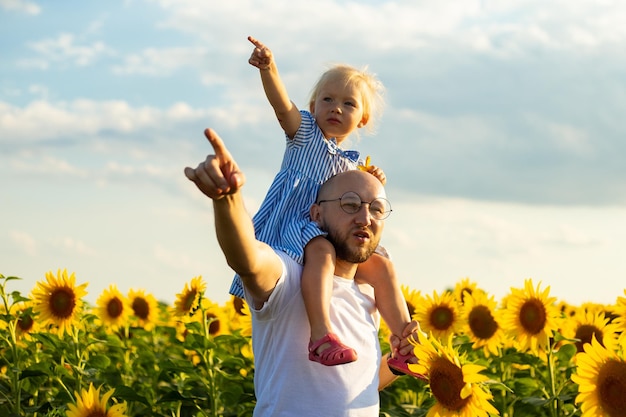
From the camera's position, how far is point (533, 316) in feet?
22.1

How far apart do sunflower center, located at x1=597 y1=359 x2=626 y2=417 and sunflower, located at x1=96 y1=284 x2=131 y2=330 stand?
16.1 feet

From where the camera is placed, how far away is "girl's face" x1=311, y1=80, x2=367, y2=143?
5074 millimetres

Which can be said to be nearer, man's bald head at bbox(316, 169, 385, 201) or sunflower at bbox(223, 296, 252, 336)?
man's bald head at bbox(316, 169, 385, 201)

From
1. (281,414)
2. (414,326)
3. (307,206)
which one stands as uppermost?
(307,206)

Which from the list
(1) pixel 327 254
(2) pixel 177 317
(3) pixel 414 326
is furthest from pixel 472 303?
(1) pixel 327 254

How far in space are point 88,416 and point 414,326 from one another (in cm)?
186

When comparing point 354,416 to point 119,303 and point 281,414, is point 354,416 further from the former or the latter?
point 119,303

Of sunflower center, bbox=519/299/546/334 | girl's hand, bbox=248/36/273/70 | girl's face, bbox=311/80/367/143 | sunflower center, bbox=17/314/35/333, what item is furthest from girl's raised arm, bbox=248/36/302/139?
sunflower center, bbox=17/314/35/333

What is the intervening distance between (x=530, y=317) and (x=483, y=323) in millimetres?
561

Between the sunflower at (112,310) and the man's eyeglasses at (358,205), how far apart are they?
434cm

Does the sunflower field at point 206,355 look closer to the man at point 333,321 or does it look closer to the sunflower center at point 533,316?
the sunflower center at point 533,316

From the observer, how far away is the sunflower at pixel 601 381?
4.37 metres

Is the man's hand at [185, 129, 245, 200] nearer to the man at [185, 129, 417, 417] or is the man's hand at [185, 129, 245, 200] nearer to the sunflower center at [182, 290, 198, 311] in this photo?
the man at [185, 129, 417, 417]

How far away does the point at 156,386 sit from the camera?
24.5 ft
